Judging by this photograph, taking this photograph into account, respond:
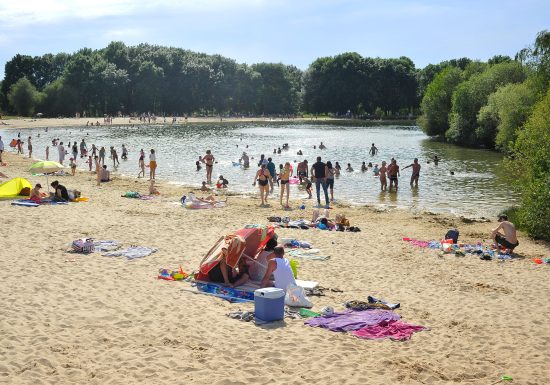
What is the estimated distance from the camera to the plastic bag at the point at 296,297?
30.9ft

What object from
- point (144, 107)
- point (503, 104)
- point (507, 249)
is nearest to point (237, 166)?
point (503, 104)

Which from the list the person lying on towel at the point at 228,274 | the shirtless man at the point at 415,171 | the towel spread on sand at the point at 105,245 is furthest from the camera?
the shirtless man at the point at 415,171

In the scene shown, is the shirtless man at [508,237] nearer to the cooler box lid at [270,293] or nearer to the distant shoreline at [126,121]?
the cooler box lid at [270,293]

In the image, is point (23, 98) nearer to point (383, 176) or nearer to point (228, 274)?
point (383, 176)

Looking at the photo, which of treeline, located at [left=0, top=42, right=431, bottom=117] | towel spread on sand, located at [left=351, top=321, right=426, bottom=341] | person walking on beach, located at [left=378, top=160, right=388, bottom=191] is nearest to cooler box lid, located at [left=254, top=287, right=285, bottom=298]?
towel spread on sand, located at [left=351, top=321, right=426, bottom=341]

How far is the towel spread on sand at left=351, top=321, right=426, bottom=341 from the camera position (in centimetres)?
826

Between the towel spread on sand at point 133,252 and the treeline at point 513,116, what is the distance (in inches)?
423

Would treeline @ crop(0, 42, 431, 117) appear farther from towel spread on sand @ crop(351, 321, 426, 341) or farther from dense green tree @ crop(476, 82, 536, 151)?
towel spread on sand @ crop(351, 321, 426, 341)

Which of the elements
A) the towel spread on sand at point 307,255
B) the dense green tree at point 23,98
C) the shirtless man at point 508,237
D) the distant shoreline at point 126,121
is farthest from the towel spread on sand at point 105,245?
the dense green tree at point 23,98

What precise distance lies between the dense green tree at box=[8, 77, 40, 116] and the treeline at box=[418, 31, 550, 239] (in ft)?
243

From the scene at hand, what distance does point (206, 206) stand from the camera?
63.7 feet

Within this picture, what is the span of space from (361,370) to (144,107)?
380ft

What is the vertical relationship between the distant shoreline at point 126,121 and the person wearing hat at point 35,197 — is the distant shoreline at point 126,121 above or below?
above

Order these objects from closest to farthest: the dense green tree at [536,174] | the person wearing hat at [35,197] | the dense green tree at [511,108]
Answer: the dense green tree at [536,174] < the person wearing hat at [35,197] < the dense green tree at [511,108]
